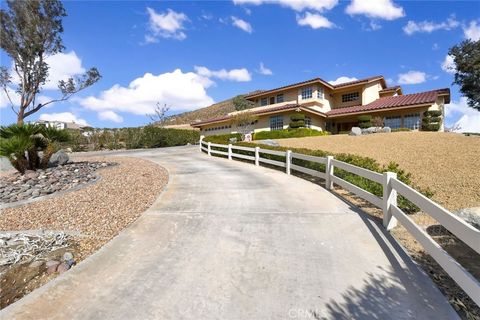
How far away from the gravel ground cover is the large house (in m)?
24.0

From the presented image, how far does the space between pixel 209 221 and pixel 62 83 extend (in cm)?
3427

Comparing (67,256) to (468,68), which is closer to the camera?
(67,256)

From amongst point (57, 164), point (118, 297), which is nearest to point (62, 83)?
point (57, 164)

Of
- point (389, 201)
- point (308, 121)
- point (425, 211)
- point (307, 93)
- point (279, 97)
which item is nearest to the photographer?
point (425, 211)

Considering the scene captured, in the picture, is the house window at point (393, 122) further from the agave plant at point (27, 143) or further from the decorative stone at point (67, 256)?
the decorative stone at point (67, 256)

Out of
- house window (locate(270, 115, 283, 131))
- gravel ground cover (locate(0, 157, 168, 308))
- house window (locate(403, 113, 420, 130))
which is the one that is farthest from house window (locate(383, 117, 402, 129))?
gravel ground cover (locate(0, 157, 168, 308))

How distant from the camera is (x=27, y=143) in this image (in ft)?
38.4

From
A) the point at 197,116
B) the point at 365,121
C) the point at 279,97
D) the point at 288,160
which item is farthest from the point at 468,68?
the point at 197,116

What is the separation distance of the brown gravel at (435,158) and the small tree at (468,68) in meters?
21.6

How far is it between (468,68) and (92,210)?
41.6 m

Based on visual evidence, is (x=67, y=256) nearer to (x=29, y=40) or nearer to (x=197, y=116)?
(x=29, y=40)

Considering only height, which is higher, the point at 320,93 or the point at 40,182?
the point at 320,93

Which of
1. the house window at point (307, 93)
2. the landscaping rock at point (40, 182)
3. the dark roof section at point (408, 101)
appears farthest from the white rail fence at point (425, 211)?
the house window at point (307, 93)

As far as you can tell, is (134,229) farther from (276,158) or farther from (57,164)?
(57,164)
